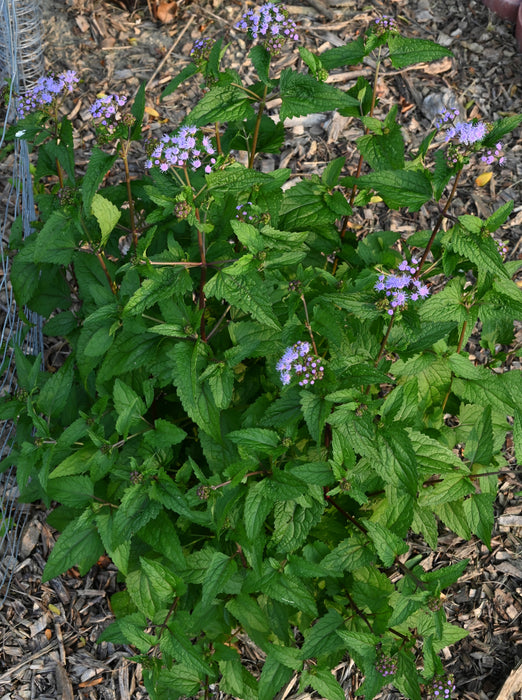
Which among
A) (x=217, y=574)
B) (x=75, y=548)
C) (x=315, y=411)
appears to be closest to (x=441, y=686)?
(x=217, y=574)

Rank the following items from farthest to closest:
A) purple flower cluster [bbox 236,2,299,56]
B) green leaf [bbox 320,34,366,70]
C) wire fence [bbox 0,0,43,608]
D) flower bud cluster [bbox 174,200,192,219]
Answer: wire fence [bbox 0,0,43,608] < green leaf [bbox 320,34,366,70] < purple flower cluster [bbox 236,2,299,56] < flower bud cluster [bbox 174,200,192,219]

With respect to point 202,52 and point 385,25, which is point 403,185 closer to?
point 385,25

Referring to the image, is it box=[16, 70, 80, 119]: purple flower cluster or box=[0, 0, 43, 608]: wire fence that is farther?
box=[0, 0, 43, 608]: wire fence

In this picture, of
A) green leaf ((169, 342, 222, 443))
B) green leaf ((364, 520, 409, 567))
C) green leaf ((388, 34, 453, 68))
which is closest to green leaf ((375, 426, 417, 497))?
green leaf ((364, 520, 409, 567))

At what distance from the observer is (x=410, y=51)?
11.5 feet

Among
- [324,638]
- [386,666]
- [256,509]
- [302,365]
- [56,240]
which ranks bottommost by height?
[324,638]

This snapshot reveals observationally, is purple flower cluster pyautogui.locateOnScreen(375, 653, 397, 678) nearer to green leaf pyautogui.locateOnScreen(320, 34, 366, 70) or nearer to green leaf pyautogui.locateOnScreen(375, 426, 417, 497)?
green leaf pyautogui.locateOnScreen(375, 426, 417, 497)

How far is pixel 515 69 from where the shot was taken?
5.95m

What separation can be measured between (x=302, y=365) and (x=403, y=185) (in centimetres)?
93

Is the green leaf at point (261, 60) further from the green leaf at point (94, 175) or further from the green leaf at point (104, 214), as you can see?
the green leaf at point (104, 214)

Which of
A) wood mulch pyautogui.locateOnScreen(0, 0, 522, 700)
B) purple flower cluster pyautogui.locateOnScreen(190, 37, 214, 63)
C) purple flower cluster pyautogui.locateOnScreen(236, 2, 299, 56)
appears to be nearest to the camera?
purple flower cluster pyautogui.locateOnScreen(236, 2, 299, 56)

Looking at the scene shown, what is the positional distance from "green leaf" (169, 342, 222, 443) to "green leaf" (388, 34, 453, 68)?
5.66 ft

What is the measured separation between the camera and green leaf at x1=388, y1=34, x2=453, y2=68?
11.4ft

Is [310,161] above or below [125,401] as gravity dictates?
below
